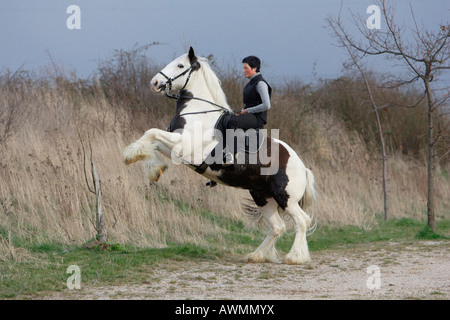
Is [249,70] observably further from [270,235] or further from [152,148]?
[270,235]

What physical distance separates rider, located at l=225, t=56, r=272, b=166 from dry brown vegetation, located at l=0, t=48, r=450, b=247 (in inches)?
120

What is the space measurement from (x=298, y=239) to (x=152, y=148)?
2.99 m

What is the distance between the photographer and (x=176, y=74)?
9.08m

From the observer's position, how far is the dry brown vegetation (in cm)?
1165

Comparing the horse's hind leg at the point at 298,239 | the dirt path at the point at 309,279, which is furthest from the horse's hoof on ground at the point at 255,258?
the horse's hind leg at the point at 298,239

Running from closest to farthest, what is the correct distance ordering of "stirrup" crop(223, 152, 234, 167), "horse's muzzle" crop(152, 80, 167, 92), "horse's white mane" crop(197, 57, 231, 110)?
"horse's muzzle" crop(152, 80, 167, 92)
"stirrup" crop(223, 152, 234, 167)
"horse's white mane" crop(197, 57, 231, 110)

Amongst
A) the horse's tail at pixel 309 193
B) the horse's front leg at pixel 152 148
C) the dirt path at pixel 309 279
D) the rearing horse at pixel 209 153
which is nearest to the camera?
the dirt path at pixel 309 279

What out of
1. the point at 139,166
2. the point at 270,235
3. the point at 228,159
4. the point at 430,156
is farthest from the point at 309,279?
the point at 139,166

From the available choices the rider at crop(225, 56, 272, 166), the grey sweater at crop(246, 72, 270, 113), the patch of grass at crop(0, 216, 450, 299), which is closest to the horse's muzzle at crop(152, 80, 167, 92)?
the rider at crop(225, 56, 272, 166)

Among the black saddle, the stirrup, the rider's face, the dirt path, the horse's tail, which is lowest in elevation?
the dirt path

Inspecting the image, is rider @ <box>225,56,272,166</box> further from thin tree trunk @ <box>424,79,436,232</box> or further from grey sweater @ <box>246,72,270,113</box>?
thin tree trunk @ <box>424,79,436,232</box>

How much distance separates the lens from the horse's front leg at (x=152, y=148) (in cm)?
825

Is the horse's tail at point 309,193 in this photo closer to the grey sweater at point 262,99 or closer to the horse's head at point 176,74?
the grey sweater at point 262,99

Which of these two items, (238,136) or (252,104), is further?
(252,104)
